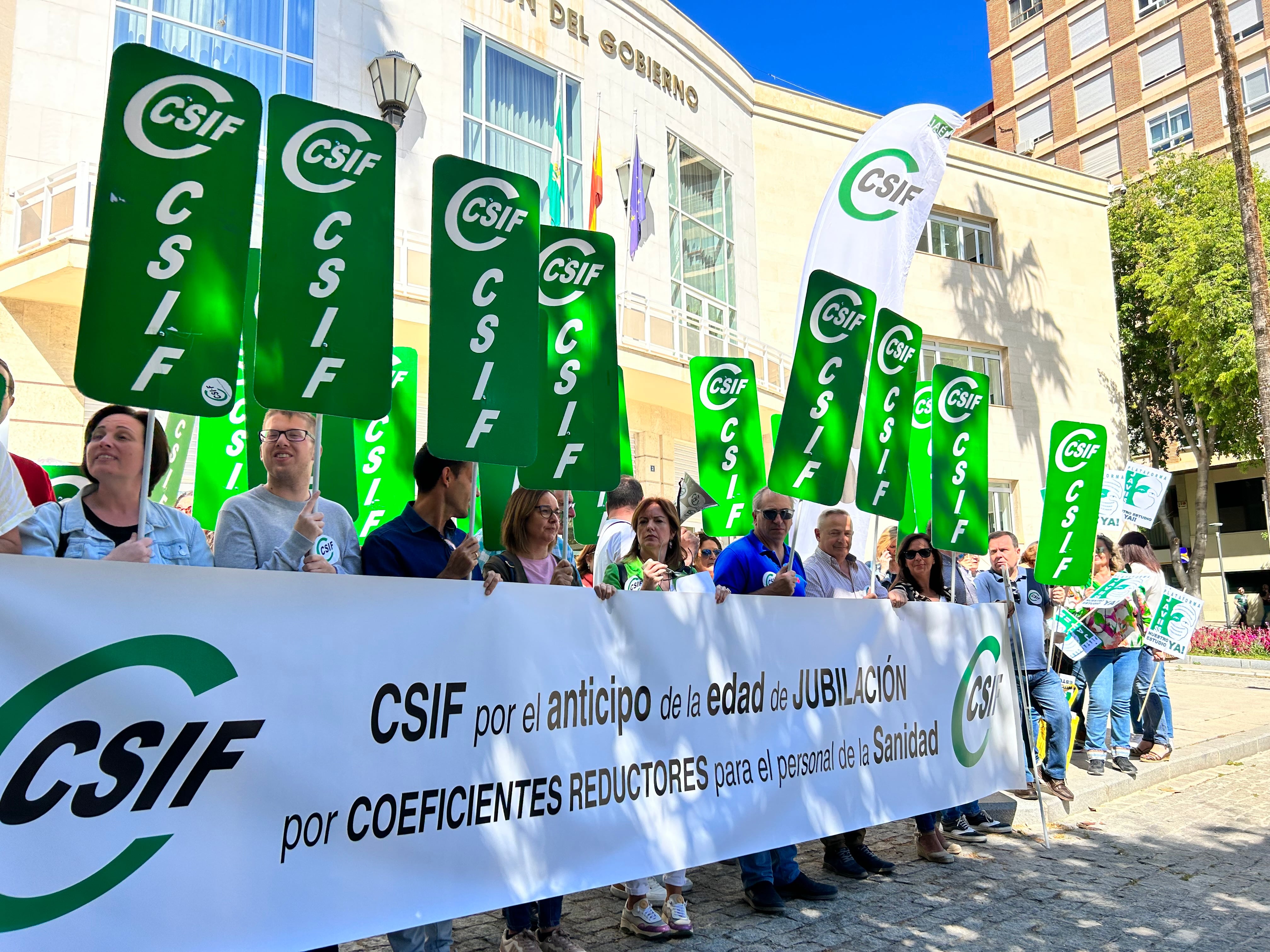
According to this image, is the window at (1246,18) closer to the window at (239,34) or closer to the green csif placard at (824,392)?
the window at (239,34)

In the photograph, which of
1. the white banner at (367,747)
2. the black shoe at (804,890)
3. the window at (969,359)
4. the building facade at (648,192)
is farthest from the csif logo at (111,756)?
the window at (969,359)

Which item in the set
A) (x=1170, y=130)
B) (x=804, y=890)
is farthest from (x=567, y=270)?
(x=1170, y=130)

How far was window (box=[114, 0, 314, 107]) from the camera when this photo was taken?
13602 mm

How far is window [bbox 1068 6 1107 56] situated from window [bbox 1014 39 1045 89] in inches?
70.7

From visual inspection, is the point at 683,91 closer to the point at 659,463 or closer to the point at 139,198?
the point at 659,463

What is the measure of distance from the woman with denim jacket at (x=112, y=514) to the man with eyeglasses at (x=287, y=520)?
0.39 feet

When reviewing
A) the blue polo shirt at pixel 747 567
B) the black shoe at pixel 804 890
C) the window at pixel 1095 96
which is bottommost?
the black shoe at pixel 804 890

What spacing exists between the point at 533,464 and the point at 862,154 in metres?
8.32

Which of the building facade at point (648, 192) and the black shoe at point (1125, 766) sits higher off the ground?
the building facade at point (648, 192)

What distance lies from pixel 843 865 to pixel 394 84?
7.18m

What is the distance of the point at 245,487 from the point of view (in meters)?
5.52

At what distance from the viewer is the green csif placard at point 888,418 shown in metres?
5.46

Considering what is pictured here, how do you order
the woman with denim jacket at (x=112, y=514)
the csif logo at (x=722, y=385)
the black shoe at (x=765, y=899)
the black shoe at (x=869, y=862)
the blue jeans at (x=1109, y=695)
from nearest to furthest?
the woman with denim jacket at (x=112, y=514) < the black shoe at (x=765, y=899) < the black shoe at (x=869, y=862) < the csif logo at (x=722, y=385) < the blue jeans at (x=1109, y=695)

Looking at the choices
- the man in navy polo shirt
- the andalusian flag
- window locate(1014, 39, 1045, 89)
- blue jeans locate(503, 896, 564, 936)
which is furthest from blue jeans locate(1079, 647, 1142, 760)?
window locate(1014, 39, 1045, 89)
